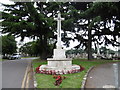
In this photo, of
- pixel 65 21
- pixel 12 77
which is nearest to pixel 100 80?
pixel 12 77

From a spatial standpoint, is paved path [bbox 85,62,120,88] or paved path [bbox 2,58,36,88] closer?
paved path [bbox 85,62,120,88]

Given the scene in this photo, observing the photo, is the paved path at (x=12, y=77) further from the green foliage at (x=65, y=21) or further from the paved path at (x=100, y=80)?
the green foliage at (x=65, y=21)

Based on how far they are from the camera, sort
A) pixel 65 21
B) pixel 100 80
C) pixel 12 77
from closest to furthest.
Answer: pixel 100 80 < pixel 12 77 < pixel 65 21

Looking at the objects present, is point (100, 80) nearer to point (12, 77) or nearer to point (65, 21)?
point (12, 77)

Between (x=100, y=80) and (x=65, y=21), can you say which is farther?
(x=65, y=21)

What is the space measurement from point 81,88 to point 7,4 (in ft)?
67.0

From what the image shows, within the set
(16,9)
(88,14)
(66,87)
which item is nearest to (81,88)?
(66,87)

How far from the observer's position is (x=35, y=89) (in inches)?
264

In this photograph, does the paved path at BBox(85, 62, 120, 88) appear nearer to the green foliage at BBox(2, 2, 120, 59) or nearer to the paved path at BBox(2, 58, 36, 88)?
the paved path at BBox(2, 58, 36, 88)

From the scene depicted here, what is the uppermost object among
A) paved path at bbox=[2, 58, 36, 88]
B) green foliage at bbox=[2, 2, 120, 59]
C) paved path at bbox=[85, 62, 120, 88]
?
green foliage at bbox=[2, 2, 120, 59]

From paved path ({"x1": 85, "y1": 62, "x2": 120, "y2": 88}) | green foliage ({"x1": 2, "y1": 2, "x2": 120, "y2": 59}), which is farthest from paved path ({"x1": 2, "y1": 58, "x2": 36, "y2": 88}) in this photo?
green foliage ({"x1": 2, "y1": 2, "x2": 120, "y2": 59})

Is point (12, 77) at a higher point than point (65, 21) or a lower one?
lower

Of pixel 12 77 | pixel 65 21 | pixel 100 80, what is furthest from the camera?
pixel 65 21

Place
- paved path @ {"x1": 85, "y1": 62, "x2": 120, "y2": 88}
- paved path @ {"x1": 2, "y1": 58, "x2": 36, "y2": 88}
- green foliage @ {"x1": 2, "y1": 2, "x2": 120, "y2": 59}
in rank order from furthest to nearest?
green foliage @ {"x1": 2, "y1": 2, "x2": 120, "y2": 59} → paved path @ {"x1": 2, "y1": 58, "x2": 36, "y2": 88} → paved path @ {"x1": 85, "y1": 62, "x2": 120, "y2": 88}
